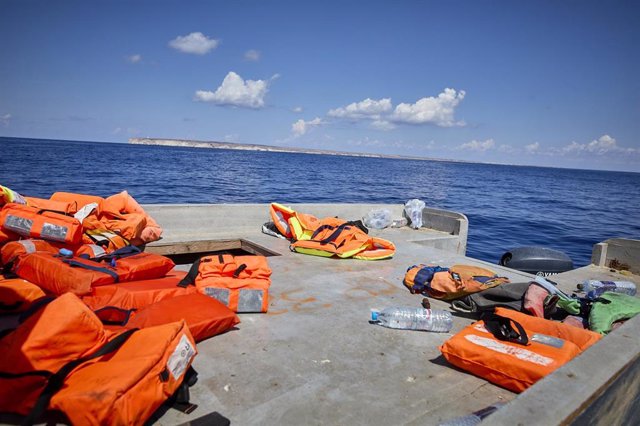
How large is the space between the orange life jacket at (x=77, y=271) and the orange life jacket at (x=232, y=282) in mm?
487

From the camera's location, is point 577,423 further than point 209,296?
No

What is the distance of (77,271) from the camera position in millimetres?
3670

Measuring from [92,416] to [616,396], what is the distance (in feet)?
10.0

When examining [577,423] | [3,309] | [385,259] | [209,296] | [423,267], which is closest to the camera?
[577,423]

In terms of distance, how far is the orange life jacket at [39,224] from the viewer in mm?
4941

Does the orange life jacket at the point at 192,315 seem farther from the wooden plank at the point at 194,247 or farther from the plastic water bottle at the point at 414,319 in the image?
the wooden plank at the point at 194,247

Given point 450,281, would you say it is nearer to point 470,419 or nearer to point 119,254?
point 470,419

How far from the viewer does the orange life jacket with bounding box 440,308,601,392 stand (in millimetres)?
2816

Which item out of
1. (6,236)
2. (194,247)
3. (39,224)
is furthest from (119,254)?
(194,247)

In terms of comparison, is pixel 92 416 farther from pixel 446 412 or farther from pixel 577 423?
pixel 577 423

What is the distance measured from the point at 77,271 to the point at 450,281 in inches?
156

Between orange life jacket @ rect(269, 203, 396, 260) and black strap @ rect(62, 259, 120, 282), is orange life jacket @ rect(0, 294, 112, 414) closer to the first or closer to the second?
black strap @ rect(62, 259, 120, 282)

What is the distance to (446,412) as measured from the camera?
2.66 m

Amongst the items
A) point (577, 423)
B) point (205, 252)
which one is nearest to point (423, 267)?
point (577, 423)
